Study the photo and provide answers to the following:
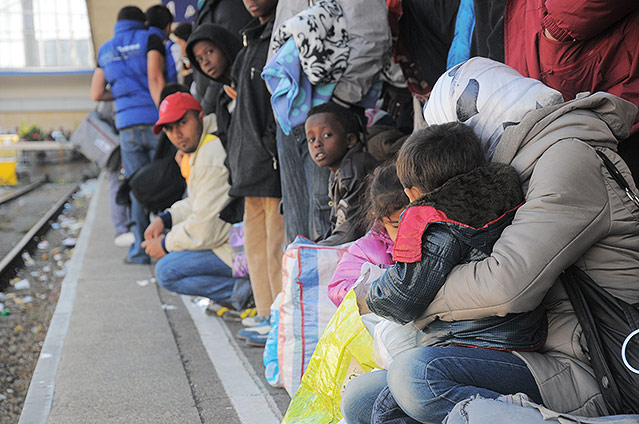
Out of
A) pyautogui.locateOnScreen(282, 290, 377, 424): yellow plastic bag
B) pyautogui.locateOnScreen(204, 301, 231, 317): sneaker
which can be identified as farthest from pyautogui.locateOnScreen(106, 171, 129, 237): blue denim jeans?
pyautogui.locateOnScreen(282, 290, 377, 424): yellow plastic bag

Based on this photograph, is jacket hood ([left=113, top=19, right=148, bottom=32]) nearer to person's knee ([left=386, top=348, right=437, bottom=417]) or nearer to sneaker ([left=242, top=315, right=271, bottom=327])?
sneaker ([left=242, top=315, right=271, bottom=327])

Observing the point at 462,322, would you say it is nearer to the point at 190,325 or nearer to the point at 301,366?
the point at 301,366

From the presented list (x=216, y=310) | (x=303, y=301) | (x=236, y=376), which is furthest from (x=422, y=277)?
(x=216, y=310)

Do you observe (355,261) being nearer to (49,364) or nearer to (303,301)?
(303,301)

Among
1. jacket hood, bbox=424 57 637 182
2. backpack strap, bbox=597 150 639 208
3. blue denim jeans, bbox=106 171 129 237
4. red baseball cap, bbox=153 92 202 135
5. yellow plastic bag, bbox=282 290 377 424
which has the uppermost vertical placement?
jacket hood, bbox=424 57 637 182

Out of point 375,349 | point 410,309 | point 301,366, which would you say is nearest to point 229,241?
point 301,366

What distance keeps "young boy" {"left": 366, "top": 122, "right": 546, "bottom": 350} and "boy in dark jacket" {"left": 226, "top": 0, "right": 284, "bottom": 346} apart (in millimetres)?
2607

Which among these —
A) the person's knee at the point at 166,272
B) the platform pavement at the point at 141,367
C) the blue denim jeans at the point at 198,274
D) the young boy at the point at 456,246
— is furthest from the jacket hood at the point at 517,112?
the person's knee at the point at 166,272

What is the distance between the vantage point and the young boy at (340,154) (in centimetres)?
370

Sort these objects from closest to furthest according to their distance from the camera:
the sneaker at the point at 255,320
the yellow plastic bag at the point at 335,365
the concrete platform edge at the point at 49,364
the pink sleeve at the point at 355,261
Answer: the yellow plastic bag at the point at 335,365 → the pink sleeve at the point at 355,261 → the concrete platform edge at the point at 49,364 → the sneaker at the point at 255,320

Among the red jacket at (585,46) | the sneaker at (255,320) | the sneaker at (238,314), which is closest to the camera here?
the red jacket at (585,46)

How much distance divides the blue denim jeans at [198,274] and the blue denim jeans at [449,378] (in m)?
3.47

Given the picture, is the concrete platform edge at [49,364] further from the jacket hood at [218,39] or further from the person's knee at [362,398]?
the jacket hood at [218,39]

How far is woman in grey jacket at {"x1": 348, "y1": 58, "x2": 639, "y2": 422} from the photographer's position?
1985mm
